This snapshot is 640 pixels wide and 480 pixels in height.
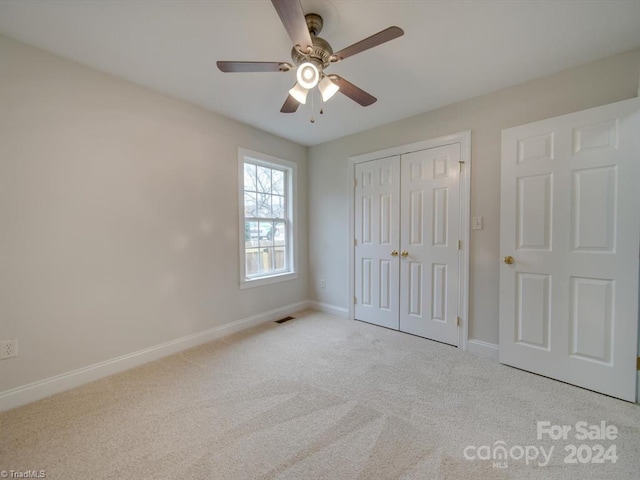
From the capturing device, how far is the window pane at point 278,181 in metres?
3.71

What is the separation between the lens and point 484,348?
2.55 metres

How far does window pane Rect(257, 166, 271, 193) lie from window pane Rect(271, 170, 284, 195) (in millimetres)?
79

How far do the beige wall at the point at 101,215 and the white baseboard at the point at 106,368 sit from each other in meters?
0.05

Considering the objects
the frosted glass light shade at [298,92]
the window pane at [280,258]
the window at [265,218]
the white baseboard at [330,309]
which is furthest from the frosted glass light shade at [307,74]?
the white baseboard at [330,309]

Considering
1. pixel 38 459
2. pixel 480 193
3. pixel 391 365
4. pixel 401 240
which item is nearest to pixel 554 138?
pixel 480 193

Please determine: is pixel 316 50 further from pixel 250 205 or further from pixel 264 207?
pixel 264 207

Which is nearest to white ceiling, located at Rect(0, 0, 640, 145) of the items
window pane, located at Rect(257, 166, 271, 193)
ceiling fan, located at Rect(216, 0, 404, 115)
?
ceiling fan, located at Rect(216, 0, 404, 115)

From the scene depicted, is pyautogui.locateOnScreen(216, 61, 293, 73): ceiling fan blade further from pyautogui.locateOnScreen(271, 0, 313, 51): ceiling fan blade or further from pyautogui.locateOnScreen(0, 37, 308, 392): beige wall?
pyautogui.locateOnScreen(0, 37, 308, 392): beige wall

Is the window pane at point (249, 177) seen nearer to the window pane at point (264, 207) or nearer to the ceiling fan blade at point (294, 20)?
the window pane at point (264, 207)

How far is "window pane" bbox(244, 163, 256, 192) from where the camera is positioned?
3.33 m

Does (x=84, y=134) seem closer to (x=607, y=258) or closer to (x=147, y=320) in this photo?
(x=147, y=320)

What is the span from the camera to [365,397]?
1917 mm

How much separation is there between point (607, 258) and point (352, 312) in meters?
2.50

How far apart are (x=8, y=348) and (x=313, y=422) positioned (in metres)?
2.12
